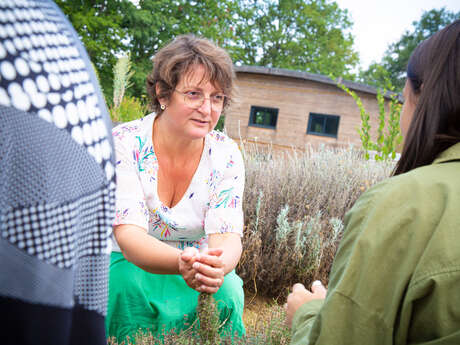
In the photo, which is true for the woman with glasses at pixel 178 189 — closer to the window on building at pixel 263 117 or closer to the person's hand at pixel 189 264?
the person's hand at pixel 189 264

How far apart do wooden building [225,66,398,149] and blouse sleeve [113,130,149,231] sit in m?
14.8

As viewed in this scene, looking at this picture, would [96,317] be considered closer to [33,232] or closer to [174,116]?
[33,232]

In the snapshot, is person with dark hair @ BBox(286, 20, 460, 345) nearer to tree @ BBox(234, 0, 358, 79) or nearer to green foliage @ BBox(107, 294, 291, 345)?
green foliage @ BBox(107, 294, 291, 345)

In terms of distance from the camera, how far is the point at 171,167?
2.25 meters

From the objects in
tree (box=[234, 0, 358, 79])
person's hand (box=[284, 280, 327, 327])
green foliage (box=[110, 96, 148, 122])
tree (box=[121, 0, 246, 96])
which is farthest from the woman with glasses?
tree (box=[234, 0, 358, 79])

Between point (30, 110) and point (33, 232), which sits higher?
point (30, 110)

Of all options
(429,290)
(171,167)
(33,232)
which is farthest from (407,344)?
(171,167)

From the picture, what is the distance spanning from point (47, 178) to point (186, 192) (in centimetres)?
158

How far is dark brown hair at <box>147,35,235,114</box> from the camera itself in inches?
84.8

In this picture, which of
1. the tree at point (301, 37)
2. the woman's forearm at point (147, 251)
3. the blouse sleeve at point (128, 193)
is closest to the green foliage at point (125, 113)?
the blouse sleeve at point (128, 193)

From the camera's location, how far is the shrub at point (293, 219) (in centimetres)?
331

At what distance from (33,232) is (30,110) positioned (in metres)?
0.21

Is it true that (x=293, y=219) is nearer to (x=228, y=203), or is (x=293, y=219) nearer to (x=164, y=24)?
(x=228, y=203)

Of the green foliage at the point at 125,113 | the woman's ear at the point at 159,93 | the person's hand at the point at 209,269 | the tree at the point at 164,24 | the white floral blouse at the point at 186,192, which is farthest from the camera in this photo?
the tree at the point at 164,24
